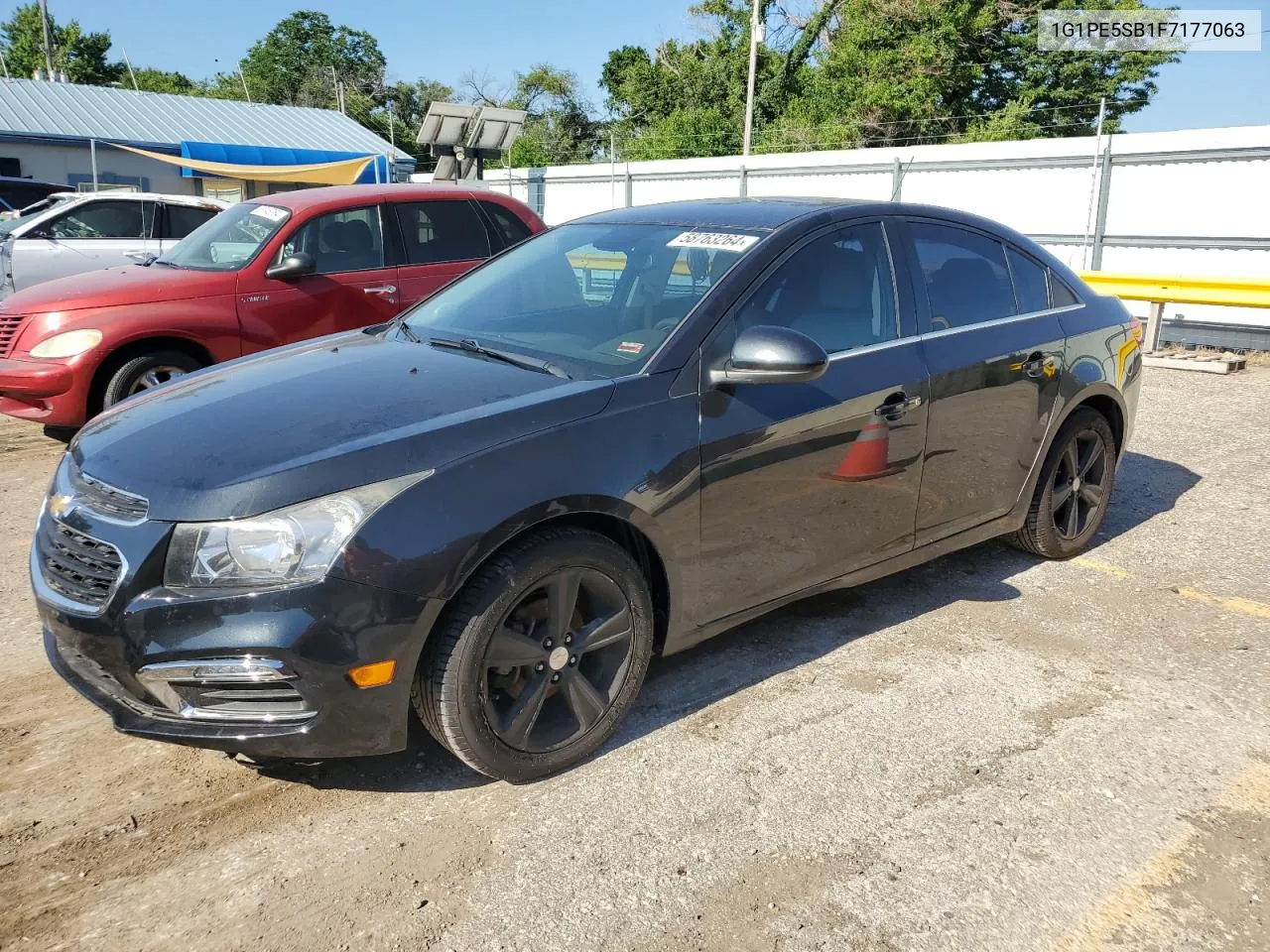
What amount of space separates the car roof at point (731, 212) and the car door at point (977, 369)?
463mm

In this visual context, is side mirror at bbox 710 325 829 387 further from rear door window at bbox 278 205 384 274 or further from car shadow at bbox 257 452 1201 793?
rear door window at bbox 278 205 384 274

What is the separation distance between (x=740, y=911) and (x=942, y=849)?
2.04 feet

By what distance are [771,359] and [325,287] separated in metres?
5.02

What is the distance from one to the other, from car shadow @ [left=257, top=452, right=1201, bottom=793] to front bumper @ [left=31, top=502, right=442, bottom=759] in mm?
397

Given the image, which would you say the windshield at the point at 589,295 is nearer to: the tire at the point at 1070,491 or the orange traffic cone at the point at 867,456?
the orange traffic cone at the point at 867,456

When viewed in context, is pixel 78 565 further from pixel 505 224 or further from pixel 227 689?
pixel 505 224

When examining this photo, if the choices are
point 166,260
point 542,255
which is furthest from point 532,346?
point 166,260

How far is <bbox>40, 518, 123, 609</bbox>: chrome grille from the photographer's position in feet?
8.63

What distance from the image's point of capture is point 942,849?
271 centimetres

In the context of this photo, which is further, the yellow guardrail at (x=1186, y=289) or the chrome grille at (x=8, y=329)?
the yellow guardrail at (x=1186, y=289)

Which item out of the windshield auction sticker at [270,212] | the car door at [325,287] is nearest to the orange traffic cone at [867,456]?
the car door at [325,287]

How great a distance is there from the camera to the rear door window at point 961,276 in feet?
13.3

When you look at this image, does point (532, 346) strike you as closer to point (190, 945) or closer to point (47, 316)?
point (190, 945)

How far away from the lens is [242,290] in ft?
Result: 23.0
